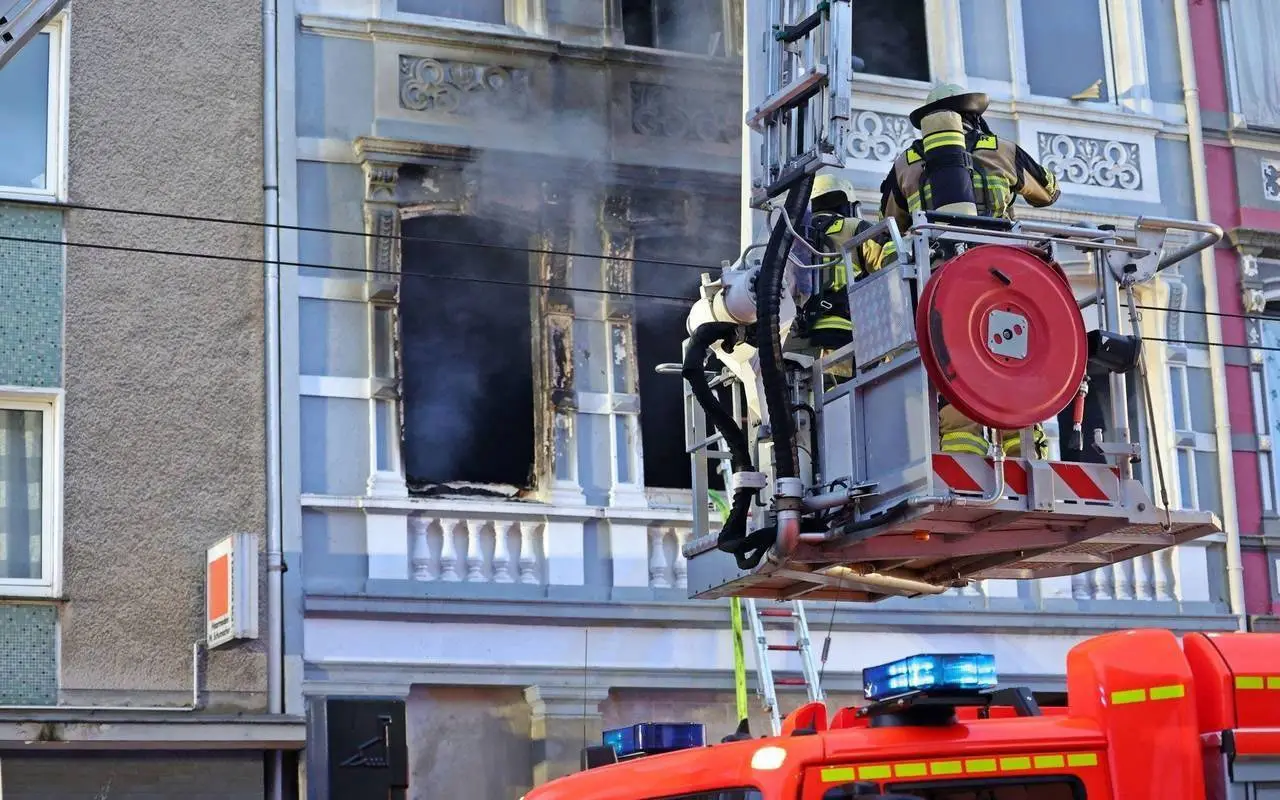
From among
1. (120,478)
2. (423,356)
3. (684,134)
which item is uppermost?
(684,134)

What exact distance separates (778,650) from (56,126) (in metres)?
5.25

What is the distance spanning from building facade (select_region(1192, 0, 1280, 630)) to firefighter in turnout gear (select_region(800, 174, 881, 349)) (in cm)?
720

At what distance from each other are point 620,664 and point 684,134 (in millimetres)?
3526

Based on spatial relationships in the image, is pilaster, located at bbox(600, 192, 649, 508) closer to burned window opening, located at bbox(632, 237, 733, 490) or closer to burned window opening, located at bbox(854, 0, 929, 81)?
burned window opening, located at bbox(632, 237, 733, 490)

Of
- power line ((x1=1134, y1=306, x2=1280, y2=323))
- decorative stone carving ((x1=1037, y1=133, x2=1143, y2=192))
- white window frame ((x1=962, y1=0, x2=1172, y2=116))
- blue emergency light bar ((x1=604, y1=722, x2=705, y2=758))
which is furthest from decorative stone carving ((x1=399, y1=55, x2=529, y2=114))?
blue emergency light bar ((x1=604, y1=722, x2=705, y2=758))

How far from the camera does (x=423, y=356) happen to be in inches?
535

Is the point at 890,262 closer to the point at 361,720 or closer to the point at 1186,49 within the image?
the point at 361,720

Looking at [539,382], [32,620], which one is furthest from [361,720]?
[539,382]

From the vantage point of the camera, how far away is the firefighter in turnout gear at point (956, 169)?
8.29m

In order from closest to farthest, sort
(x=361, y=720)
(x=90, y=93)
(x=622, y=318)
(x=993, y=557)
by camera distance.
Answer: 1. (x=361, y=720)
2. (x=993, y=557)
3. (x=90, y=93)
4. (x=622, y=318)

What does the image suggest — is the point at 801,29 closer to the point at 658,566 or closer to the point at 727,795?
the point at 727,795

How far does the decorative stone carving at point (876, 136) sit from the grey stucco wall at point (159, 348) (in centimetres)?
410

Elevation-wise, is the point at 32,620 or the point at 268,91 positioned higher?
the point at 268,91

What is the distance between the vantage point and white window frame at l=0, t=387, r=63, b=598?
12.0 meters
